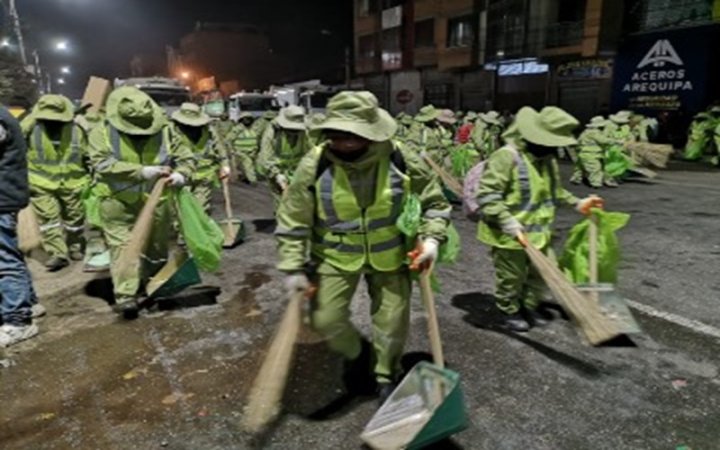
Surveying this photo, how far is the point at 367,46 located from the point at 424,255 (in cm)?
3803

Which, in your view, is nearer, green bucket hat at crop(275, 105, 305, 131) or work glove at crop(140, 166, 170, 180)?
work glove at crop(140, 166, 170, 180)

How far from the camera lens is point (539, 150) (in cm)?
383

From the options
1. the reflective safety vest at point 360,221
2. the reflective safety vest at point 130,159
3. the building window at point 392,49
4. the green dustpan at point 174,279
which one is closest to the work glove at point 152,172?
the reflective safety vest at point 130,159

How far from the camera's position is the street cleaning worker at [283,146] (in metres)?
6.55

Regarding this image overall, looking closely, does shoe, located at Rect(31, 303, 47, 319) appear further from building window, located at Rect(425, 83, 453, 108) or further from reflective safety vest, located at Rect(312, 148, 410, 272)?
building window, located at Rect(425, 83, 453, 108)

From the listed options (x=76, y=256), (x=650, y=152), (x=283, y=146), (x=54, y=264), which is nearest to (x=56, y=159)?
(x=54, y=264)

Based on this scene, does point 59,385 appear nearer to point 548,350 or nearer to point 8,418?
point 8,418

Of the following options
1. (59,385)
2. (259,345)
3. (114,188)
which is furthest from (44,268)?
(259,345)

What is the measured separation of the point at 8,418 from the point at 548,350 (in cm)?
347

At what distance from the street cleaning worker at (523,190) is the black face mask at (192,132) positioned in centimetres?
421

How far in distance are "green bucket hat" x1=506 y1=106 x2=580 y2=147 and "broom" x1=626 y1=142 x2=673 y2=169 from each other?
30.9 feet

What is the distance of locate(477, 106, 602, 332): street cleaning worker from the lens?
374 cm

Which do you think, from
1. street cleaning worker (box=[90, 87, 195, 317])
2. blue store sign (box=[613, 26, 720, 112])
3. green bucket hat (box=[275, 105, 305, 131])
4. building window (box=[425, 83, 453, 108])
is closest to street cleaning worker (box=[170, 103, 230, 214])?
green bucket hat (box=[275, 105, 305, 131])

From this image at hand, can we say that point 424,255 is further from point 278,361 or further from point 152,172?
point 152,172
